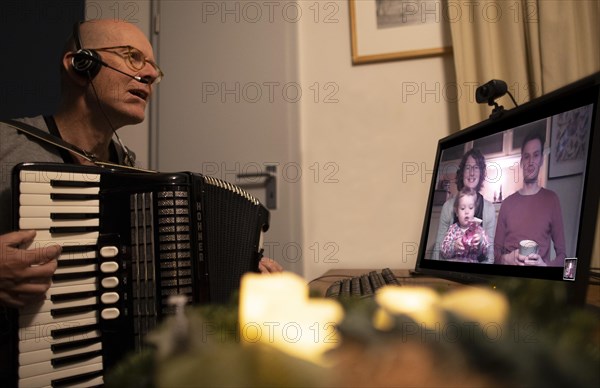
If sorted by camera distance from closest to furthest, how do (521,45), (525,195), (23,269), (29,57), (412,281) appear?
(23,269), (525,195), (412,281), (521,45), (29,57)

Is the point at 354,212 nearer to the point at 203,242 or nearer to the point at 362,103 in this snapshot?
the point at 362,103

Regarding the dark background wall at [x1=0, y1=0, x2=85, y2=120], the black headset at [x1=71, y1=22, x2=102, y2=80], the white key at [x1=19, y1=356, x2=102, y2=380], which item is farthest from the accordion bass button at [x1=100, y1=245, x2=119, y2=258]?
the dark background wall at [x1=0, y1=0, x2=85, y2=120]

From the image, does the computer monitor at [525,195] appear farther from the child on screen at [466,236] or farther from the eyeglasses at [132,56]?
the eyeglasses at [132,56]

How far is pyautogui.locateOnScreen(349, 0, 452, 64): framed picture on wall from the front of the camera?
5.49 ft

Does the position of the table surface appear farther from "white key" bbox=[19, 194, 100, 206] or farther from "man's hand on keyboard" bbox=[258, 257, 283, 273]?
"white key" bbox=[19, 194, 100, 206]

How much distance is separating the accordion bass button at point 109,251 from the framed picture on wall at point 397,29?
4.30ft

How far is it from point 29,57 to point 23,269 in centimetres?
133

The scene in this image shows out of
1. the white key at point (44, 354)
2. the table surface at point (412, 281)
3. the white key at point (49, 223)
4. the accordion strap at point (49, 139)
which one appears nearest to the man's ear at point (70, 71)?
the accordion strap at point (49, 139)

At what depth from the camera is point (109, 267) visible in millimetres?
845

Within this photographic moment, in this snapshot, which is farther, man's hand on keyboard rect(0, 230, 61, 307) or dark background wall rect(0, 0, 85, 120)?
dark background wall rect(0, 0, 85, 120)

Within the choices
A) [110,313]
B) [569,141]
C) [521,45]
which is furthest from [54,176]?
[521,45]

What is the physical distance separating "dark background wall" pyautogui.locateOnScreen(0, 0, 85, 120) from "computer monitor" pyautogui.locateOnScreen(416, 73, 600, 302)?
5.59ft

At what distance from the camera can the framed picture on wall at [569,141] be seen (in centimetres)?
76

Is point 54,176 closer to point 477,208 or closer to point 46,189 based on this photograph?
point 46,189
